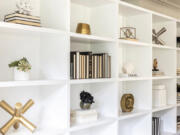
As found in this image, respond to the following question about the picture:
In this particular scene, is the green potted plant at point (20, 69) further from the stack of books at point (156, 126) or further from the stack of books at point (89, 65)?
the stack of books at point (156, 126)

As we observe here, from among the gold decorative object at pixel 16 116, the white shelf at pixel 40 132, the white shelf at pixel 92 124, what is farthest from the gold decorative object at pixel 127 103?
the gold decorative object at pixel 16 116

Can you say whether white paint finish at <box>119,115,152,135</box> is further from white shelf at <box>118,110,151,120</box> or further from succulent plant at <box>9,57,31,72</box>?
succulent plant at <box>9,57,31,72</box>

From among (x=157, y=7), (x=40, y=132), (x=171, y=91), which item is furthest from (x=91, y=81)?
(x=157, y=7)

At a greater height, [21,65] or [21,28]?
[21,28]

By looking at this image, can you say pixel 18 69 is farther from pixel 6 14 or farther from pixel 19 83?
pixel 6 14

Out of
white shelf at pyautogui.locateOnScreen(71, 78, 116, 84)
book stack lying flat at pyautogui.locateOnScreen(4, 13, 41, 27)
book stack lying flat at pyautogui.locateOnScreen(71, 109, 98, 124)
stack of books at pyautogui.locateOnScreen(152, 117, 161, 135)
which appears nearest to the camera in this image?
book stack lying flat at pyautogui.locateOnScreen(4, 13, 41, 27)

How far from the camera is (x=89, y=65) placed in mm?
2268

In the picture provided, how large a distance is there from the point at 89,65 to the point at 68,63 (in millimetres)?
297

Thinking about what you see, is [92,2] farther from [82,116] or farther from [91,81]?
[82,116]

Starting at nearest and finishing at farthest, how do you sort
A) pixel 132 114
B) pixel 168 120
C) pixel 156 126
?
pixel 132 114 → pixel 156 126 → pixel 168 120

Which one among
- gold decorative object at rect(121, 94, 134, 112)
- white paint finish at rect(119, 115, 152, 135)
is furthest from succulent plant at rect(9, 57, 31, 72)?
white paint finish at rect(119, 115, 152, 135)

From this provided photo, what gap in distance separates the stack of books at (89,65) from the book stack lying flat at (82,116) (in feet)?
1.03

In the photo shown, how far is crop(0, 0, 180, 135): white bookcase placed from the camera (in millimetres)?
1980

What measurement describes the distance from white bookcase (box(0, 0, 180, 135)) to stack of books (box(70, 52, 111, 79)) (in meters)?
0.07
